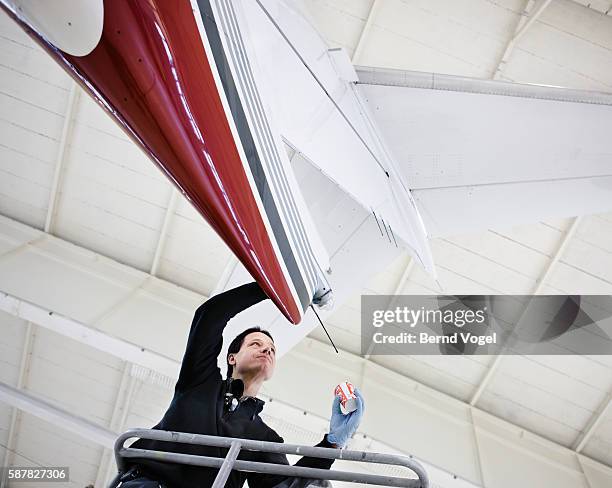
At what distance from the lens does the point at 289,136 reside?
12.7ft

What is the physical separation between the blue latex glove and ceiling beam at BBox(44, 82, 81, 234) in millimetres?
8366

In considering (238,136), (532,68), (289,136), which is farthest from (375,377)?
(238,136)

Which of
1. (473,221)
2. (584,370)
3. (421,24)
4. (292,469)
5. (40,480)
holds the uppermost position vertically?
(421,24)

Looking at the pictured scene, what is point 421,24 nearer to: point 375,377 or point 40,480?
point 375,377

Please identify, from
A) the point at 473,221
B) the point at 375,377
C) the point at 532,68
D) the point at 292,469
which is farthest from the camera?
the point at 375,377

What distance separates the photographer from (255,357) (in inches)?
126

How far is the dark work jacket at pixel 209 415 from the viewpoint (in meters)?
2.73

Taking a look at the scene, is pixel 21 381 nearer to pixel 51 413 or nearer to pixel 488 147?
pixel 51 413

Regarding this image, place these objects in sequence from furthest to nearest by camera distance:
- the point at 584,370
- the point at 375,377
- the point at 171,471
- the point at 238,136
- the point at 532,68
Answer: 1. the point at 375,377
2. the point at 584,370
3. the point at 532,68
4. the point at 238,136
5. the point at 171,471

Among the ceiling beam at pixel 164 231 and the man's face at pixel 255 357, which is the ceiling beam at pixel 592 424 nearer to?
the ceiling beam at pixel 164 231

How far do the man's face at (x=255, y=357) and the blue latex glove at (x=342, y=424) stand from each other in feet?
1.62

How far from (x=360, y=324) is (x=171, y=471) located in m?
8.27

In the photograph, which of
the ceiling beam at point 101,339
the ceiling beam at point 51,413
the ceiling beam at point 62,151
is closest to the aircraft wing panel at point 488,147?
the ceiling beam at point 51,413

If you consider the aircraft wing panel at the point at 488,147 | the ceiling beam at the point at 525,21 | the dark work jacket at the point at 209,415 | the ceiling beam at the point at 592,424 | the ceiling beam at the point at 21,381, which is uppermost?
the ceiling beam at the point at 525,21
